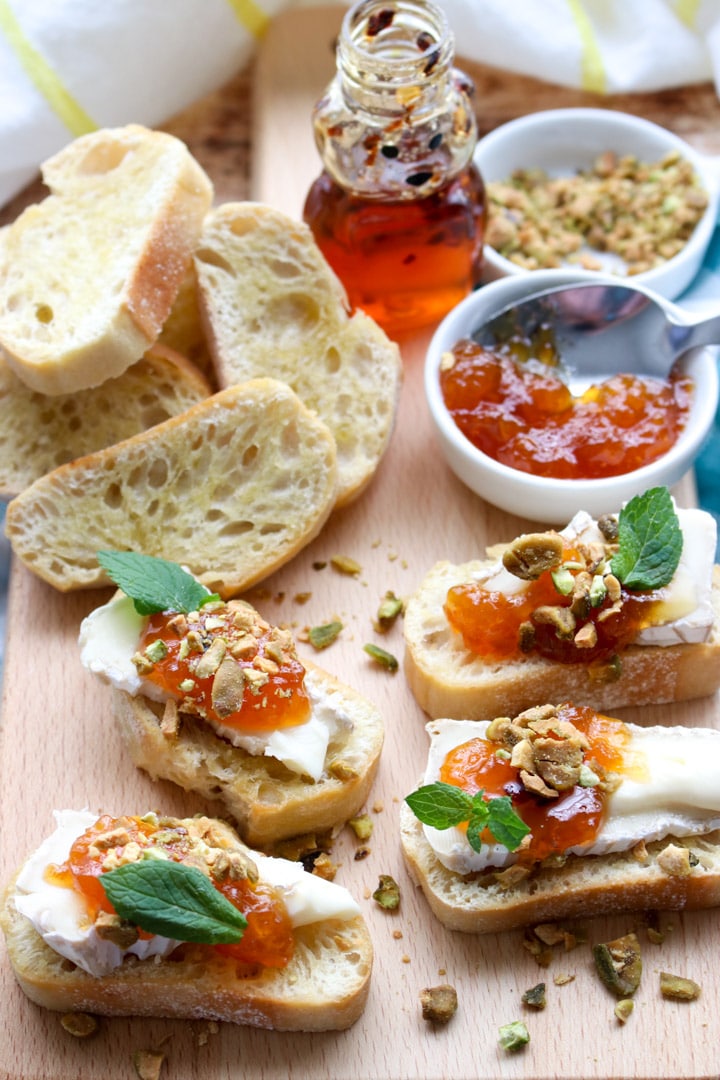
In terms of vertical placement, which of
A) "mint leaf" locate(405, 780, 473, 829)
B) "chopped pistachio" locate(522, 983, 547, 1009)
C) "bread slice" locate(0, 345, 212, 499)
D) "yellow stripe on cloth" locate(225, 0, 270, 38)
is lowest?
"chopped pistachio" locate(522, 983, 547, 1009)

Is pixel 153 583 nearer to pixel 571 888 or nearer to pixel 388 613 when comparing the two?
pixel 388 613

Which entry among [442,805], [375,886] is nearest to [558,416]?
[442,805]

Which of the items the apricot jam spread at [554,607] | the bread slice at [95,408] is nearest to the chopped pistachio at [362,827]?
the apricot jam spread at [554,607]

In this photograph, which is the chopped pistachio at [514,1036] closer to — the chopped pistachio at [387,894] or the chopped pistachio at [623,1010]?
the chopped pistachio at [623,1010]

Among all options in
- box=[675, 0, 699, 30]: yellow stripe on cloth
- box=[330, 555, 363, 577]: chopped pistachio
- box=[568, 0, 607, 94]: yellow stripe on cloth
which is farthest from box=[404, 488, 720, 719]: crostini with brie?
box=[675, 0, 699, 30]: yellow stripe on cloth

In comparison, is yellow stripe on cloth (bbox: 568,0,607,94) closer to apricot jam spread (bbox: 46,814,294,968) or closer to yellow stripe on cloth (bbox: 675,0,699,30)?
yellow stripe on cloth (bbox: 675,0,699,30)

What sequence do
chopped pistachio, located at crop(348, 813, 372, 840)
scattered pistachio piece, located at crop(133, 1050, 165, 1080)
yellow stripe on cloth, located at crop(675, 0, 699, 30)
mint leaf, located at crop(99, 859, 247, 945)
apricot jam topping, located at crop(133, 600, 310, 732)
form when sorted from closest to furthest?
1. mint leaf, located at crop(99, 859, 247, 945)
2. scattered pistachio piece, located at crop(133, 1050, 165, 1080)
3. apricot jam topping, located at crop(133, 600, 310, 732)
4. chopped pistachio, located at crop(348, 813, 372, 840)
5. yellow stripe on cloth, located at crop(675, 0, 699, 30)

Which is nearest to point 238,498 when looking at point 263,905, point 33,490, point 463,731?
point 33,490
